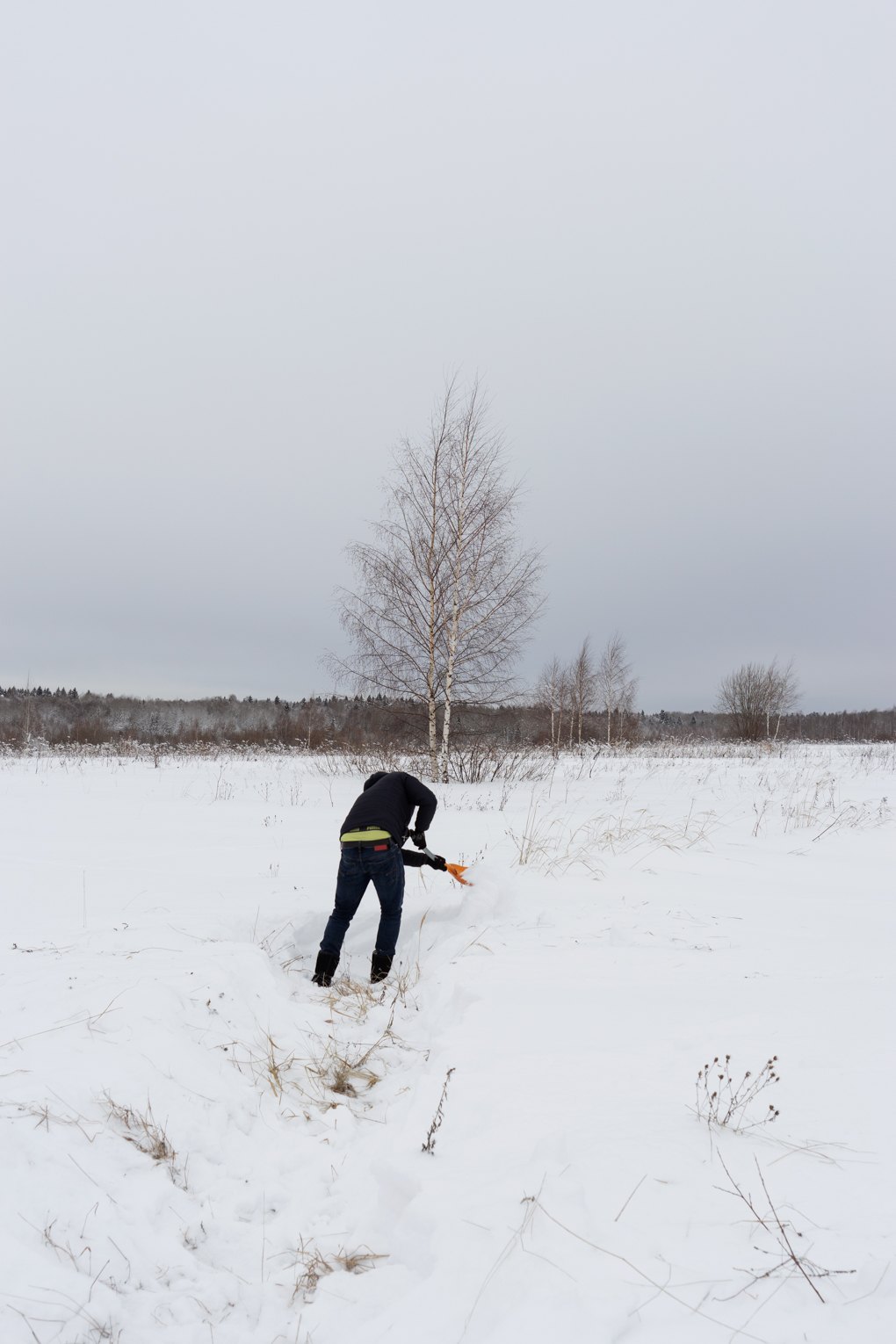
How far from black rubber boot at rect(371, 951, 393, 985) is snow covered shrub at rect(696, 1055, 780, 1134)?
240 centimetres

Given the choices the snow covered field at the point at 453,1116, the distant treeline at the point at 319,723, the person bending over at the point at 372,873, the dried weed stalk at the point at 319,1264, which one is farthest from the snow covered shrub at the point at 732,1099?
the distant treeline at the point at 319,723

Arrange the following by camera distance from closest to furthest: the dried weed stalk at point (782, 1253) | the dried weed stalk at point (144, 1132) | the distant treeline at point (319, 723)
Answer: the dried weed stalk at point (782, 1253) → the dried weed stalk at point (144, 1132) → the distant treeline at point (319, 723)

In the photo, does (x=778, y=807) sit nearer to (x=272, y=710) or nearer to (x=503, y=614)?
(x=503, y=614)

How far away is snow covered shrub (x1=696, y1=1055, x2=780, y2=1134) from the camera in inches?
83.8

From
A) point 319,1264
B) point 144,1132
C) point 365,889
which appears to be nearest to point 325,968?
point 365,889

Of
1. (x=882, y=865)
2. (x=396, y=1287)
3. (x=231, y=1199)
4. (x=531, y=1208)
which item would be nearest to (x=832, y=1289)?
(x=531, y=1208)

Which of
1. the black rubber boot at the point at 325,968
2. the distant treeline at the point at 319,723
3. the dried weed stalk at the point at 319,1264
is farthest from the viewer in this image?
the distant treeline at the point at 319,723

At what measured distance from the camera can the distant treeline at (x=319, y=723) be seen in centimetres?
1437

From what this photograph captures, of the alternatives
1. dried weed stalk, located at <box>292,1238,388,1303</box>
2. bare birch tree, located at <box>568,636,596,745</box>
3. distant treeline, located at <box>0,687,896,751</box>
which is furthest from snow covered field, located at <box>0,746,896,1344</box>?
bare birch tree, located at <box>568,636,596,745</box>

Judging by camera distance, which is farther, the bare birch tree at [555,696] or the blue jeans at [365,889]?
the bare birch tree at [555,696]

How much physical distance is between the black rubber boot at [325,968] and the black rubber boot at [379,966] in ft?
0.89

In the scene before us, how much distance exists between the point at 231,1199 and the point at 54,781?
12592 millimetres

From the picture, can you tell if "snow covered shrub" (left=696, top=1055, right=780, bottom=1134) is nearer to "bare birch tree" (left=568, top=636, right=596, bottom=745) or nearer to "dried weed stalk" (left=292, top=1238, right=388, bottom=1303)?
"dried weed stalk" (left=292, top=1238, right=388, bottom=1303)

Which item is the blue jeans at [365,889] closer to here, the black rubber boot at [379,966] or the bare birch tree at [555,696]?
the black rubber boot at [379,966]
